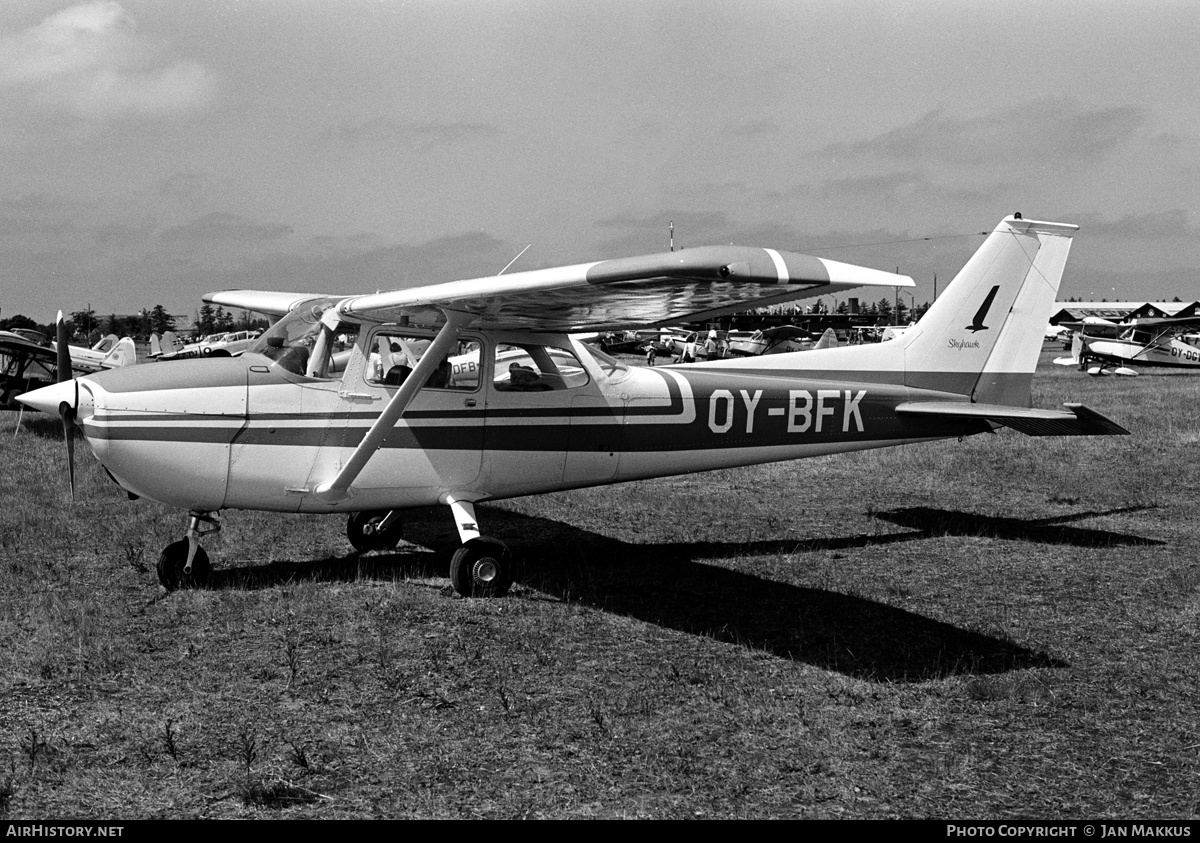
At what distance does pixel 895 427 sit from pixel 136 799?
23.7ft

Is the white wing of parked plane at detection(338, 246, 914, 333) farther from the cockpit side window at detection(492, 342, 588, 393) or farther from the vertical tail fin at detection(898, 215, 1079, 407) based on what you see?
the vertical tail fin at detection(898, 215, 1079, 407)

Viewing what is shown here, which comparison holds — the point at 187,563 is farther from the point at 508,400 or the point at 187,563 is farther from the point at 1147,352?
the point at 1147,352

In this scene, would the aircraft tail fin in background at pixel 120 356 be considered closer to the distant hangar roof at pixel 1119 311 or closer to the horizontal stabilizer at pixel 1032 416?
the horizontal stabilizer at pixel 1032 416

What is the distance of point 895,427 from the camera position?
954 cm

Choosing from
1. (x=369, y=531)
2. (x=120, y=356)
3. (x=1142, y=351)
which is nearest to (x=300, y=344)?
(x=369, y=531)

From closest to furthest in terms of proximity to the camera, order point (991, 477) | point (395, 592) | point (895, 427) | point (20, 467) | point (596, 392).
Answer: point (395, 592) → point (596, 392) → point (895, 427) → point (991, 477) → point (20, 467)

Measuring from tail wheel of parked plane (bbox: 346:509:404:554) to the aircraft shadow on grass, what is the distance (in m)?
0.17

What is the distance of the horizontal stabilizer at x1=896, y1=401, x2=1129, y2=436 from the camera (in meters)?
8.72

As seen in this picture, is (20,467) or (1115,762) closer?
(1115,762)

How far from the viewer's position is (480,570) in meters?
7.50

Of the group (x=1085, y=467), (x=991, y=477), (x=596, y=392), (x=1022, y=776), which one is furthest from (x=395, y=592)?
(x=1085, y=467)

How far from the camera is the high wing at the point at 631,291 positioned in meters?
5.11

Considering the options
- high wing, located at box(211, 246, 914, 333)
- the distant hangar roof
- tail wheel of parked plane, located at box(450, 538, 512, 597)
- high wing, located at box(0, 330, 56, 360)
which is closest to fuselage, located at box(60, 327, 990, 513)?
high wing, located at box(211, 246, 914, 333)

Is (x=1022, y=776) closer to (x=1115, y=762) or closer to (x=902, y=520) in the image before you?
(x=1115, y=762)
